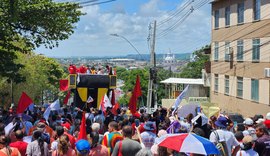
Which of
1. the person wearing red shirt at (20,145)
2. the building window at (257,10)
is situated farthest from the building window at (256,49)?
the person wearing red shirt at (20,145)

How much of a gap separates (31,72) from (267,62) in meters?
23.6

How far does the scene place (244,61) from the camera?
3262 cm

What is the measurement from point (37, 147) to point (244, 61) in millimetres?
26862

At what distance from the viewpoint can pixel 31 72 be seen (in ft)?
144

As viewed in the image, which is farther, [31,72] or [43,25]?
[31,72]

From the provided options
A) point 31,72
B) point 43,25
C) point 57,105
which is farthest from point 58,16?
point 31,72

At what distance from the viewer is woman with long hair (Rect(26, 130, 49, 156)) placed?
7559 mm

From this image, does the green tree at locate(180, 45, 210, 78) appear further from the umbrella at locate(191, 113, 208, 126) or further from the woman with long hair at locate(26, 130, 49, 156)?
the woman with long hair at locate(26, 130, 49, 156)

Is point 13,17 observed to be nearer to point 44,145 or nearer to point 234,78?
point 44,145

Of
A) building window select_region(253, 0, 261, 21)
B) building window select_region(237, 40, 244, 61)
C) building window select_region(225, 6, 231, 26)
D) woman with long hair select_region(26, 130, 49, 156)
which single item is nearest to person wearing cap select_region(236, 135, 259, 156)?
woman with long hair select_region(26, 130, 49, 156)

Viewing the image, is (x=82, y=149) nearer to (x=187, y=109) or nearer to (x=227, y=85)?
(x=187, y=109)

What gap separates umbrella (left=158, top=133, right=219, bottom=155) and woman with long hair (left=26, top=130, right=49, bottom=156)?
2.57 meters

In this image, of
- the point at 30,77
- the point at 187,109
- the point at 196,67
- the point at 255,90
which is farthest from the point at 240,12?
the point at 196,67

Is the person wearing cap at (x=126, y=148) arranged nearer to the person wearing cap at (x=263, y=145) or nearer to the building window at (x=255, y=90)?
the person wearing cap at (x=263, y=145)
